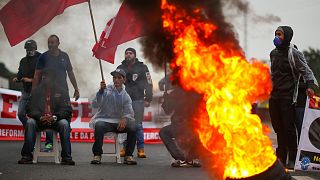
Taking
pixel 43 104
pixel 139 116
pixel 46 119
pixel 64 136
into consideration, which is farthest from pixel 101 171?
pixel 139 116

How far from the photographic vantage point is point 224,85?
6484 millimetres

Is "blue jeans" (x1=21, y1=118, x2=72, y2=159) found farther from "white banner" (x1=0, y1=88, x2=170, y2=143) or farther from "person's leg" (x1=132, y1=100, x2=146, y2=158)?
"white banner" (x1=0, y1=88, x2=170, y2=143)

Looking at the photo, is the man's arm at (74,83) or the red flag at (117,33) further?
the man's arm at (74,83)

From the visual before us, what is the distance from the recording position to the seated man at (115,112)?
31.2 ft

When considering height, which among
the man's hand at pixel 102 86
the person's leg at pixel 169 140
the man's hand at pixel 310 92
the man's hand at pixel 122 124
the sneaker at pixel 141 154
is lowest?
the sneaker at pixel 141 154

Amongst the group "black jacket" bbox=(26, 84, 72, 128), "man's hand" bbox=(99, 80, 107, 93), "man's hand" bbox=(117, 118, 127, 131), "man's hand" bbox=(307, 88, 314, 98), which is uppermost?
"man's hand" bbox=(99, 80, 107, 93)

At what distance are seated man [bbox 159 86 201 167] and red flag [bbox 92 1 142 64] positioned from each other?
970 millimetres

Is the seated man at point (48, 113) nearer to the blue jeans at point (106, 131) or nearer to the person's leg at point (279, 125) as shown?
the blue jeans at point (106, 131)

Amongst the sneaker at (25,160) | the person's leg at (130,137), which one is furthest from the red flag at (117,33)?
the sneaker at (25,160)

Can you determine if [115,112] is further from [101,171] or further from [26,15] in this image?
[26,15]

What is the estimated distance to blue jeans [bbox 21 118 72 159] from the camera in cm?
899

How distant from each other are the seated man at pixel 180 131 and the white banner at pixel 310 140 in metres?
A: 1.44

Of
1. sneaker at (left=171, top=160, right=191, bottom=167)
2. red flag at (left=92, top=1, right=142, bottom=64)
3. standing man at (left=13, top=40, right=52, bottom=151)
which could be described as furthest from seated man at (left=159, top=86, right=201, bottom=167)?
Answer: standing man at (left=13, top=40, right=52, bottom=151)

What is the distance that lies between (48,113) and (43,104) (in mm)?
155
